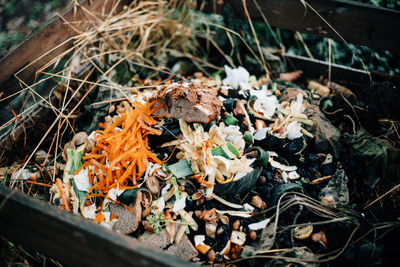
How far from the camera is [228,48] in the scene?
3270 mm

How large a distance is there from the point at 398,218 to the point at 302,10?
2.19 m

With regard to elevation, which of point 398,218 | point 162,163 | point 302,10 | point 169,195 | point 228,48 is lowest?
point 398,218

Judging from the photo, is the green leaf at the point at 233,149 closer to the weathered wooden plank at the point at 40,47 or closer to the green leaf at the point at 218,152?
the green leaf at the point at 218,152

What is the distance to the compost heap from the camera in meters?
1.83

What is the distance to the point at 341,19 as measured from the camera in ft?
8.87

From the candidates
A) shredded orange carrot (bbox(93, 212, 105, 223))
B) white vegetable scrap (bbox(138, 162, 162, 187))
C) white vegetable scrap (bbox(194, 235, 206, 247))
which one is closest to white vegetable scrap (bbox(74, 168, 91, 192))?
shredded orange carrot (bbox(93, 212, 105, 223))

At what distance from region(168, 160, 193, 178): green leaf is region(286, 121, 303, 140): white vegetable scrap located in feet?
3.09

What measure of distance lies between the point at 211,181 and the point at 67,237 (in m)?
0.96

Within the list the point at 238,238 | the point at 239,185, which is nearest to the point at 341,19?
the point at 239,185

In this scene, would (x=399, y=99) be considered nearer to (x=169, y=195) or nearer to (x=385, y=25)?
(x=385, y=25)

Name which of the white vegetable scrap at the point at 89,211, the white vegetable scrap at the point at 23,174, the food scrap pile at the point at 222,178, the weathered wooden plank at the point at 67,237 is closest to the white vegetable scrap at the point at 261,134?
the food scrap pile at the point at 222,178

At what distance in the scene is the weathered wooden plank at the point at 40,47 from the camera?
2.19 m

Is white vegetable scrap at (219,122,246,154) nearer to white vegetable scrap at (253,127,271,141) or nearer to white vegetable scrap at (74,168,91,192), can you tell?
white vegetable scrap at (253,127,271,141)

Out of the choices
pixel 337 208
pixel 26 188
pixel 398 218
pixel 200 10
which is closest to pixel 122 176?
pixel 26 188
